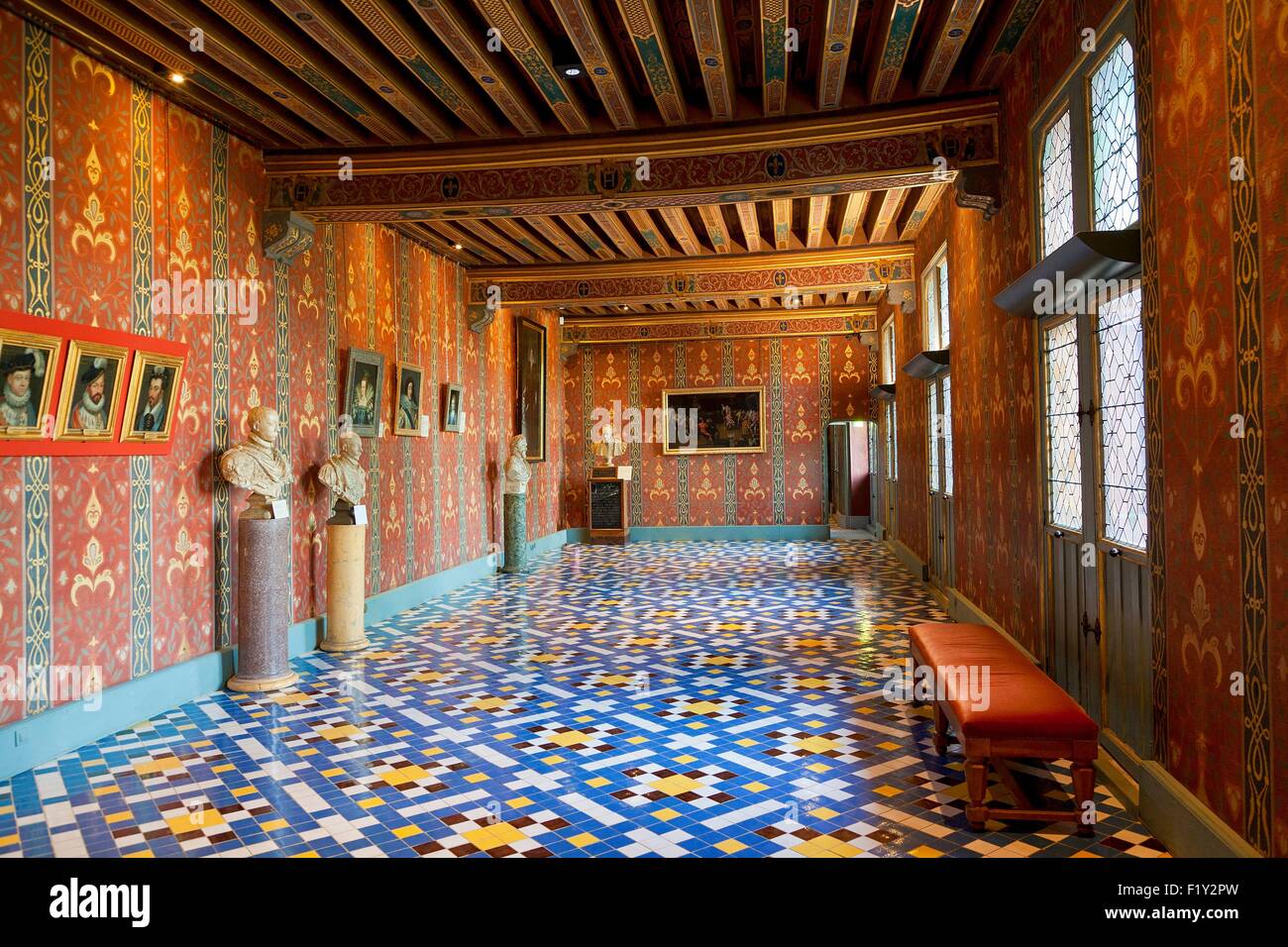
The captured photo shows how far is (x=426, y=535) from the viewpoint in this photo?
1036 centimetres

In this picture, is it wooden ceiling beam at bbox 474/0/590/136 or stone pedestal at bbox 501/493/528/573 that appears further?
stone pedestal at bbox 501/493/528/573

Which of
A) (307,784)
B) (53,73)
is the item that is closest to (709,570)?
(307,784)

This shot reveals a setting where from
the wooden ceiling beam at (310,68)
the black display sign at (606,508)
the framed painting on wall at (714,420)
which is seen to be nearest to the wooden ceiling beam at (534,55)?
the wooden ceiling beam at (310,68)

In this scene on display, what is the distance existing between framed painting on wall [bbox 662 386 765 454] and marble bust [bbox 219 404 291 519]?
1136 cm

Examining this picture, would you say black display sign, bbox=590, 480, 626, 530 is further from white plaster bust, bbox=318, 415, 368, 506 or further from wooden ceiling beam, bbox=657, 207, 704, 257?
white plaster bust, bbox=318, 415, 368, 506

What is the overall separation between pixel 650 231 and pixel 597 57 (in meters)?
4.38

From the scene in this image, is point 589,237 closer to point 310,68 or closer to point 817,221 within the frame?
point 817,221

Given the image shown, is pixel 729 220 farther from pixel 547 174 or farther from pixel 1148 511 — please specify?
pixel 1148 511

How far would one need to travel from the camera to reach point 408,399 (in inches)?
383

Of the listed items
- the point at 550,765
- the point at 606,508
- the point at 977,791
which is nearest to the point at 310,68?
the point at 550,765

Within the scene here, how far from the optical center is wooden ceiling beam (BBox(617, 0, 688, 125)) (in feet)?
16.5

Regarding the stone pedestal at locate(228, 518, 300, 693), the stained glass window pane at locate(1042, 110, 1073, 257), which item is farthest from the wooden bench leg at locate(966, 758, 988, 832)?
the stone pedestal at locate(228, 518, 300, 693)

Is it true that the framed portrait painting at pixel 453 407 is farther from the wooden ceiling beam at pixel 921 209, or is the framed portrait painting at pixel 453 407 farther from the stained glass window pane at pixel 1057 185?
the stained glass window pane at pixel 1057 185

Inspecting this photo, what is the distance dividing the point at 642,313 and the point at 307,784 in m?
12.6
